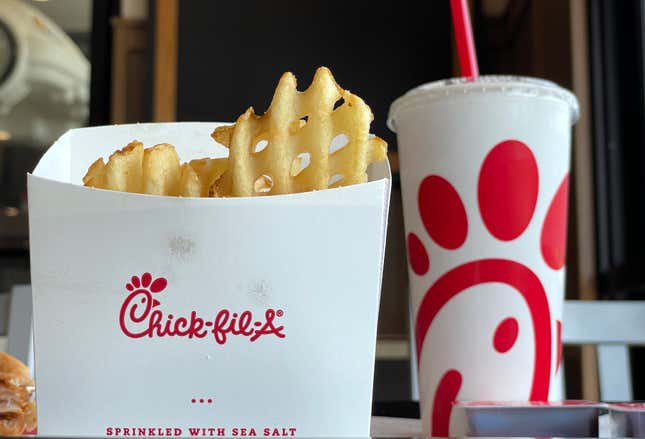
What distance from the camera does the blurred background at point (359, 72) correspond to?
236 cm

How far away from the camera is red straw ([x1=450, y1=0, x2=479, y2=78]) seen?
0.73 metres

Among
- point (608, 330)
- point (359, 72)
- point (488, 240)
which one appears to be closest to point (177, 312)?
point (488, 240)

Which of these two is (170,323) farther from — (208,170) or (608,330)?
(608,330)

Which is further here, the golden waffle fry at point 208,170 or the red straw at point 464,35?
the red straw at point 464,35

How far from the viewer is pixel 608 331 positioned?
1358 mm

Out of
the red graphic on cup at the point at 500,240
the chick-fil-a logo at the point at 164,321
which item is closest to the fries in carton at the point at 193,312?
the chick-fil-a logo at the point at 164,321

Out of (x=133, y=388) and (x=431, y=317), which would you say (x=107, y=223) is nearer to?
(x=133, y=388)

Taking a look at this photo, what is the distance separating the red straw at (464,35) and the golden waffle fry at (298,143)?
301mm

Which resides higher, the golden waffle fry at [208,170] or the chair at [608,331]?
the golden waffle fry at [208,170]

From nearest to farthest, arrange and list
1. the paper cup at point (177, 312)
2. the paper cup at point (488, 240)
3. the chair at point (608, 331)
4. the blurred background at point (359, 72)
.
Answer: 1. the paper cup at point (177, 312)
2. the paper cup at point (488, 240)
3. the chair at point (608, 331)
4. the blurred background at point (359, 72)

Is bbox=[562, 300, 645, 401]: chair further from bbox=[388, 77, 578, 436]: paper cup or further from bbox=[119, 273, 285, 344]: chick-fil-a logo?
bbox=[119, 273, 285, 344]: chick-fil-a logo

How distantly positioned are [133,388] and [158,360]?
20 mm

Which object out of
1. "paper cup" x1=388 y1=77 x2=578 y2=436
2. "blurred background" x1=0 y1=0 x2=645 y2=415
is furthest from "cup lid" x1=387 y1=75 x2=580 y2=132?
Answer: "blurred background" x1=0 y1=0 x2=645 y2=415

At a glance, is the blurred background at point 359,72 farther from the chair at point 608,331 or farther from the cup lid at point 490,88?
the cup lid at point 490,88
